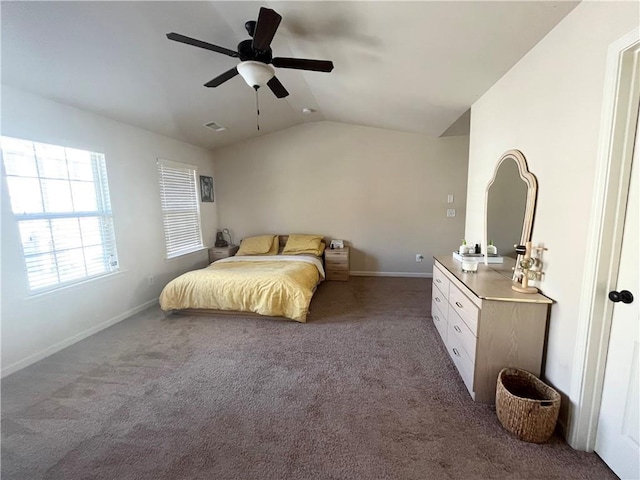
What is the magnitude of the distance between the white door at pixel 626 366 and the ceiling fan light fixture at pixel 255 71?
2.15 m

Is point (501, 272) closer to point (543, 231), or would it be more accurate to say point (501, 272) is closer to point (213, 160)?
point (543, 231)

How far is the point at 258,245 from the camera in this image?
4777 mm

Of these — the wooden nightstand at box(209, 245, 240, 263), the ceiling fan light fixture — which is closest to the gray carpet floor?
the wooden nightstand at box(209, 245, 240, 263)

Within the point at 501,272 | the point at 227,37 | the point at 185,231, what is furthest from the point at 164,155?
the point at 501,272

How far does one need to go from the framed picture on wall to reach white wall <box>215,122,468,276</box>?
0.20 metres

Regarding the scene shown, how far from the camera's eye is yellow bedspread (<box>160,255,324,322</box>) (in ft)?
10.1

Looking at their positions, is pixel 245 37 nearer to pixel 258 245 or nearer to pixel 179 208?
pixel 179 208

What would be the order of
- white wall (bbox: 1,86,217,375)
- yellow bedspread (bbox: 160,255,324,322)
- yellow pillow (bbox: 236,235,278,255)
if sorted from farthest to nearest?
yellow pillow (bbox: 236,235,278,255) < yellow bedspread (bbox: 160,255,324,322) < white wall (bbox: 1,86,217,375)

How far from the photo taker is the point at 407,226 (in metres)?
4.75

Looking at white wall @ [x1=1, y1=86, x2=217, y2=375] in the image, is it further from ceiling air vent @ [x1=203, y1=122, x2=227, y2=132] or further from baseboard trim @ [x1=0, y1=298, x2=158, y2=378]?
ceiling air vent @ [x1=203, y1=122, x2=227, y2=132]

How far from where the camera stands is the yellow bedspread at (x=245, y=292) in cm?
306

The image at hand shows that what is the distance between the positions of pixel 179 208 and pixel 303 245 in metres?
2.05

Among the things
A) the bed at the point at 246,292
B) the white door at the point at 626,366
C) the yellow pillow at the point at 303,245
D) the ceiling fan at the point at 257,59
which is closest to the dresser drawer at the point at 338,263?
the yellow pillow at the point at 303,245

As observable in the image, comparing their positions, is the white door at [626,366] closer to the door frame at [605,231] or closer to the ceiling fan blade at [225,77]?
the door frame at [605,231]
